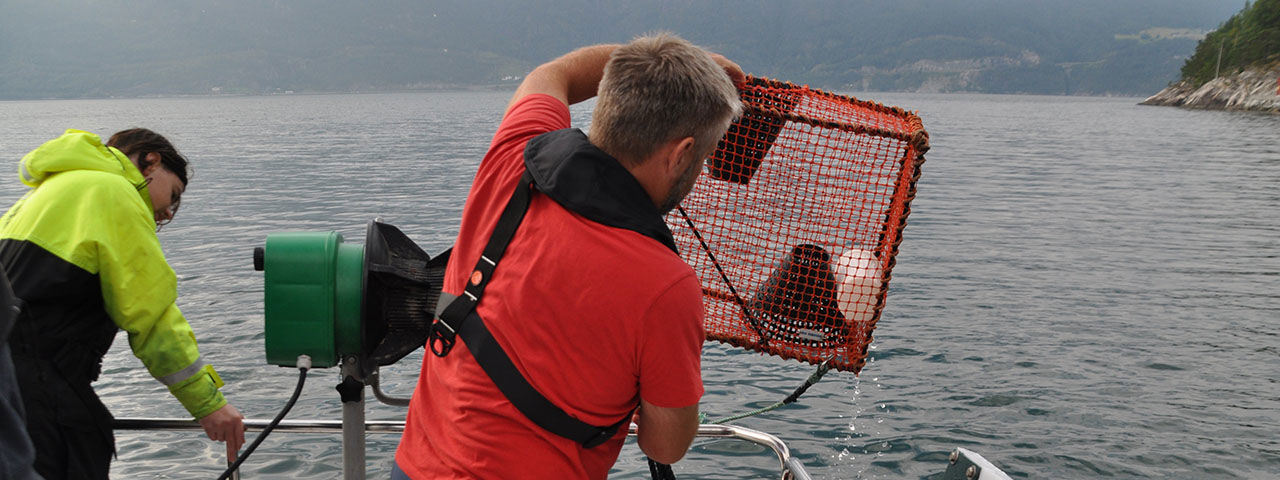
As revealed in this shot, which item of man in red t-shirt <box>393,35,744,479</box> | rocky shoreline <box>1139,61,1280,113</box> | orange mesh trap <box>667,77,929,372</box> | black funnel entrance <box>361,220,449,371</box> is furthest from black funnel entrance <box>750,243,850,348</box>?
rocky shoreline <box>1139,61,1280,113</box>

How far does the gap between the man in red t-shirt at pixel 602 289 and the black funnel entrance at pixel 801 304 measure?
1183mm

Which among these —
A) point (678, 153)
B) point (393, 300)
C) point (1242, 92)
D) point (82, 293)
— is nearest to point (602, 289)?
point (678, 153)

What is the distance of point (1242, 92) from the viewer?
93.5 m

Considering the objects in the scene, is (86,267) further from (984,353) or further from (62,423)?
(984,353)

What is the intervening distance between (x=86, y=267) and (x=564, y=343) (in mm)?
1642

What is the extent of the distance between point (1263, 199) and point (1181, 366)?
18257 mm

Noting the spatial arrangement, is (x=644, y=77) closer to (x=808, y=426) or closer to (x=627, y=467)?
(x=627, y=467)

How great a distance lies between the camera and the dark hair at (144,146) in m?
3.11

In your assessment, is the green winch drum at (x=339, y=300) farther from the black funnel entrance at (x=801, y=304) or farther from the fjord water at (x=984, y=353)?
the fjord water at (x=984, y=353)

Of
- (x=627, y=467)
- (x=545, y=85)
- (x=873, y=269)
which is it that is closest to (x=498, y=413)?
(x=545, y=85)

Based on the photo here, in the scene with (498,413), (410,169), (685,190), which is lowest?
(410,169)

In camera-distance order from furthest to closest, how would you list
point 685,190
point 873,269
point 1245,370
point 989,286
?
1. point 989,286
2. point 1245,370
3. point 873,269
4. point 685,190

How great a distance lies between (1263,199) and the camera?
85.4 ft

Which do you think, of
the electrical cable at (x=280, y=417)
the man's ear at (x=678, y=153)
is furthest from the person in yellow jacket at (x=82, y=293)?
the man's ear at (x=678, y=153)
